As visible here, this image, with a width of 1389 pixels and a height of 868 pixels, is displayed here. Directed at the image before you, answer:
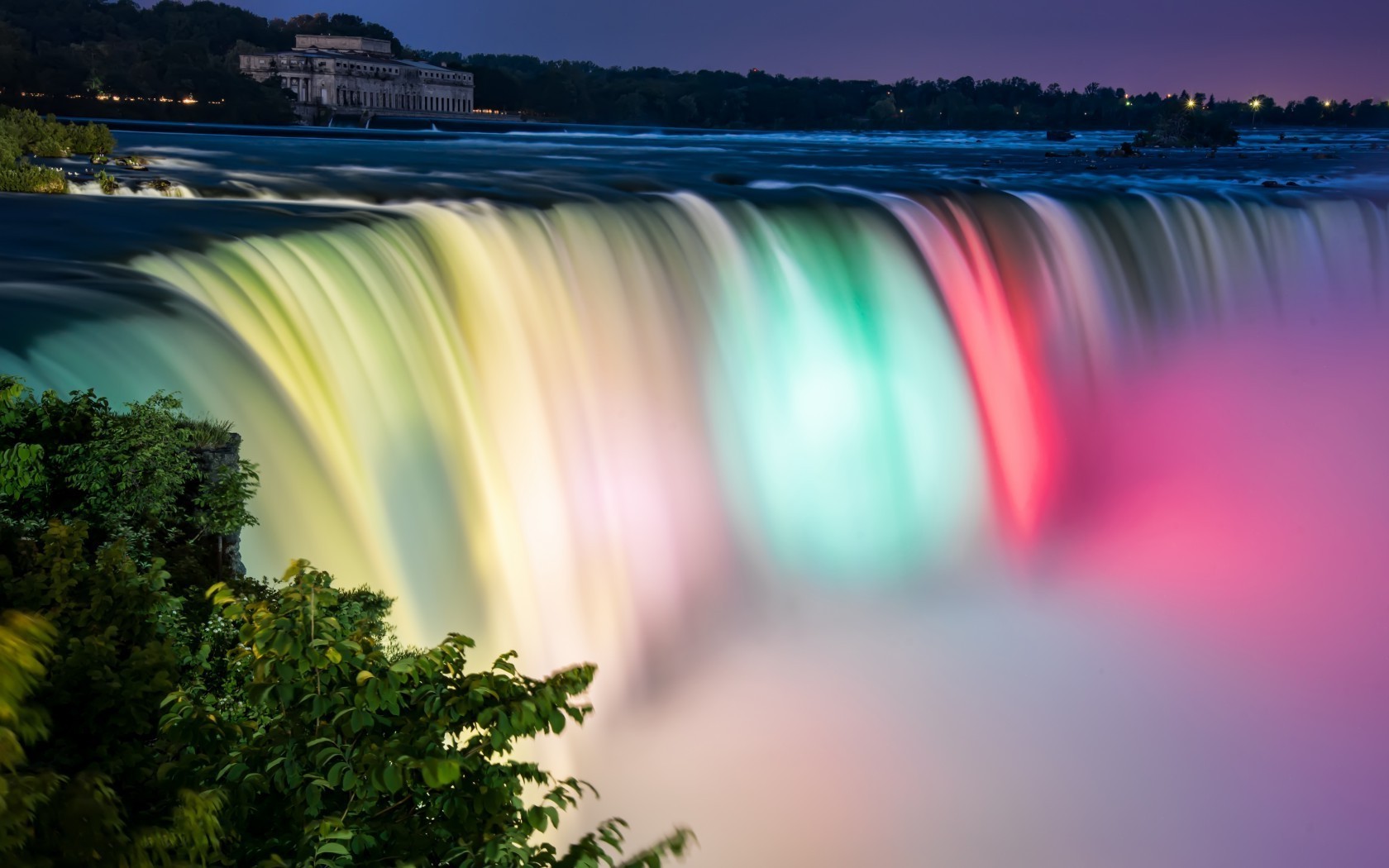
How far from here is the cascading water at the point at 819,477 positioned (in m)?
10.2

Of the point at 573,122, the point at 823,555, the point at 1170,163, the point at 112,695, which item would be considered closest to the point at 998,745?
the point at 823,555

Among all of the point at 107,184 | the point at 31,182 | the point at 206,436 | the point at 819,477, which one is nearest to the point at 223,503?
the point at 206,436

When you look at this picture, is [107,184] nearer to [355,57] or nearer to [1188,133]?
[1188,133]

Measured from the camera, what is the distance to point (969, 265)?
19266mm

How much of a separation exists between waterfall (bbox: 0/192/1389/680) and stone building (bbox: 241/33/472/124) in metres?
58.5

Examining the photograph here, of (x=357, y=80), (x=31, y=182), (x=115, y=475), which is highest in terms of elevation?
(x=357, y=80)

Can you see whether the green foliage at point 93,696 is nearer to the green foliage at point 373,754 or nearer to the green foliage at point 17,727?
the green foliage at point 17,727

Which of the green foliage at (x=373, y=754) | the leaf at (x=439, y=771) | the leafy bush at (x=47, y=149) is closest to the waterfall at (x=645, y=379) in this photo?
the green foliage at (x=373, y=754)

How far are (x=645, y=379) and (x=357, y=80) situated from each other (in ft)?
250

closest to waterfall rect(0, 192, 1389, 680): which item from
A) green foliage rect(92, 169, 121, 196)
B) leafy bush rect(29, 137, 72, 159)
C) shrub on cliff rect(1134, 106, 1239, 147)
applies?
green foliage rect(92, 169, 121, 196)

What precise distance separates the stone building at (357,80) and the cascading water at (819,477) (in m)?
59.0

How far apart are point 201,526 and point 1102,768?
7971mm

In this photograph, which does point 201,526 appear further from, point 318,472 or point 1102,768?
point 1102,768

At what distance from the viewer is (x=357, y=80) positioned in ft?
277
